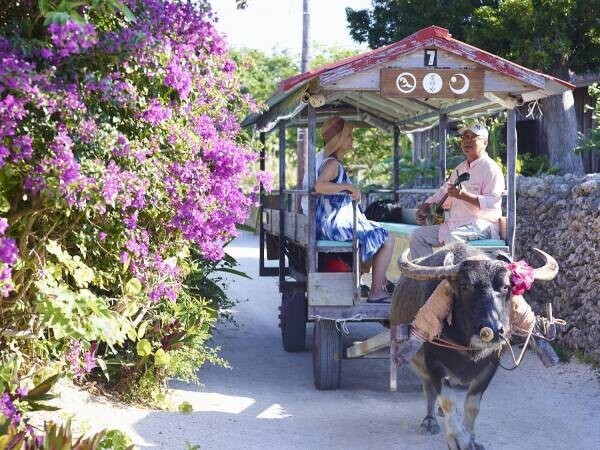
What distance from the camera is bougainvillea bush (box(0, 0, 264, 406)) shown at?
171 inches

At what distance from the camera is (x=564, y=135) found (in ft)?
47.2

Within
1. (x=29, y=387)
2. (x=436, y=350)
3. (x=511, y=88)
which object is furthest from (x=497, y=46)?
(x=29, y=387)

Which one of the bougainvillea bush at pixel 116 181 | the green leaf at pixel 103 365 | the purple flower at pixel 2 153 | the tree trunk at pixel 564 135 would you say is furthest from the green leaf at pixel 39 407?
the tree trunk at pixel 564 135

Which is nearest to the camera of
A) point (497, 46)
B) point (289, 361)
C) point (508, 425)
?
point (508, 425)

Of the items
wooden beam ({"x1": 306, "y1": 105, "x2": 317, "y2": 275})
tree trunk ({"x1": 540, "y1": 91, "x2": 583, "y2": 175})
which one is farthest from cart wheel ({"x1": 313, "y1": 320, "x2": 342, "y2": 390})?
tree trunk ({"x1": 540, "y1": 91, "x2": 583, "y2": 175})

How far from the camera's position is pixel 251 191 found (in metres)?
7.34

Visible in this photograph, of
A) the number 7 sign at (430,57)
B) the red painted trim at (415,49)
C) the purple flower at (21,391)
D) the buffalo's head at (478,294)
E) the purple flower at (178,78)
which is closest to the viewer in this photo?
the purple flower at (178,78)

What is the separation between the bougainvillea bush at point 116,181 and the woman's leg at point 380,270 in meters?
1.30

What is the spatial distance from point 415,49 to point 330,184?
4.38ft

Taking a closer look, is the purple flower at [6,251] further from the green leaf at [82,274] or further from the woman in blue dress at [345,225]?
the woman in blue dress at [345,225]

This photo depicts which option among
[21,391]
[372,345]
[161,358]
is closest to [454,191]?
[372,345]

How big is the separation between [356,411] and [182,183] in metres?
2.55

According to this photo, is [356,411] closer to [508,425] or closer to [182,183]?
[508,425]

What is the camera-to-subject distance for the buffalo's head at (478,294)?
5.50m
